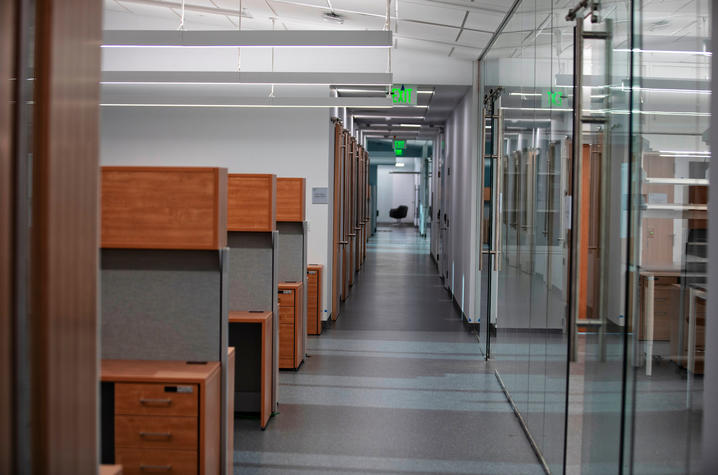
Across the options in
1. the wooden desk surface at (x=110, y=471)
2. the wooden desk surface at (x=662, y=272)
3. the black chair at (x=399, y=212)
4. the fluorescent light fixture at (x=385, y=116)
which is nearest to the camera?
the wooden desk surface at (x=110, y=471)

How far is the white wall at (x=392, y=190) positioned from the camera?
33906 mm

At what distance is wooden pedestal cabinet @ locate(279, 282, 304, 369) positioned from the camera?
6199mm

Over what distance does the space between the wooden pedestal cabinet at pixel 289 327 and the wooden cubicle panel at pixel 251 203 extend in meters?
1.48

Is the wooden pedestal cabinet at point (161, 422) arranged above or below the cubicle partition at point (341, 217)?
below

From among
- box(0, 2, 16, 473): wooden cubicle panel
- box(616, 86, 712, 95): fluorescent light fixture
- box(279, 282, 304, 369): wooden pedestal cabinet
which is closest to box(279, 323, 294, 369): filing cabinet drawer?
box(279, 282, 304, 369): wooden pedestal cabinet

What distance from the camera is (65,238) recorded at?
1.51 m

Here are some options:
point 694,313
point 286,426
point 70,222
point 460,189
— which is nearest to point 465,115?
point 460,189

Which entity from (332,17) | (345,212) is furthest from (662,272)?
(345,212)

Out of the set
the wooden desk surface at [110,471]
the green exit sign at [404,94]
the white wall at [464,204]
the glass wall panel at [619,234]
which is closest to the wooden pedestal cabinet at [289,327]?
the glass wall panel at [619,234]

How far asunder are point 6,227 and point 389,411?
13.2 ft

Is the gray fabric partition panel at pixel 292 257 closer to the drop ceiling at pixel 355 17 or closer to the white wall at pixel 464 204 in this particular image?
the drop ceiling at pixel 355 17

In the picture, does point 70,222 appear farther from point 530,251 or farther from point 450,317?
point 450,317

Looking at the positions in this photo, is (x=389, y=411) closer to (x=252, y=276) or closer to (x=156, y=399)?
(x=252, y=276)

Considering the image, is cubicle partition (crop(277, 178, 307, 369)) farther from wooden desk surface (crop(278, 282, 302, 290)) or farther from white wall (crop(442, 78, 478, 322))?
white wall (crop(442, 78, 478, 322))
